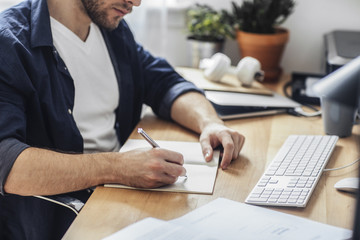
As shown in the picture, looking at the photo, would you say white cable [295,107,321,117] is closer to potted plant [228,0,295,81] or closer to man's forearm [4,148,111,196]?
potted plant [228,0,295,81]

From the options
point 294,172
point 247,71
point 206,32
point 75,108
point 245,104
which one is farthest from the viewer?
point 206,32

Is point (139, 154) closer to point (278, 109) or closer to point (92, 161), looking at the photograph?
point (92, 161)

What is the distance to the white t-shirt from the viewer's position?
1.39m

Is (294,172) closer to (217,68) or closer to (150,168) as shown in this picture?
(150,168)

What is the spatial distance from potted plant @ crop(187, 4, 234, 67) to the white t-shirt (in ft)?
1.80

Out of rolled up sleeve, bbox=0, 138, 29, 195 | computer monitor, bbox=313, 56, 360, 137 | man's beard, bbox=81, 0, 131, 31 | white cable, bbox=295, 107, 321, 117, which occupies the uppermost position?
computer monitor, bbox=313, 56, 360, 137

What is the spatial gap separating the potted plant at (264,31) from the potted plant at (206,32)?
5 centimetres

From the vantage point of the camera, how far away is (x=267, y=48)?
1869mm

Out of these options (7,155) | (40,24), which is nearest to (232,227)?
(7,155)

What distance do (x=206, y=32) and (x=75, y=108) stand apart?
793mm

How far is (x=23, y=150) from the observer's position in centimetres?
103

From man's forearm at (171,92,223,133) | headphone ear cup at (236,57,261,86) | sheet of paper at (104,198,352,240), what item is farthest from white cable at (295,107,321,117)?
sheet of paper at (104,198,352,240)

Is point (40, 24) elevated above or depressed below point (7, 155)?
above

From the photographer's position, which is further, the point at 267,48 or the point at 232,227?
the point at 267,48
